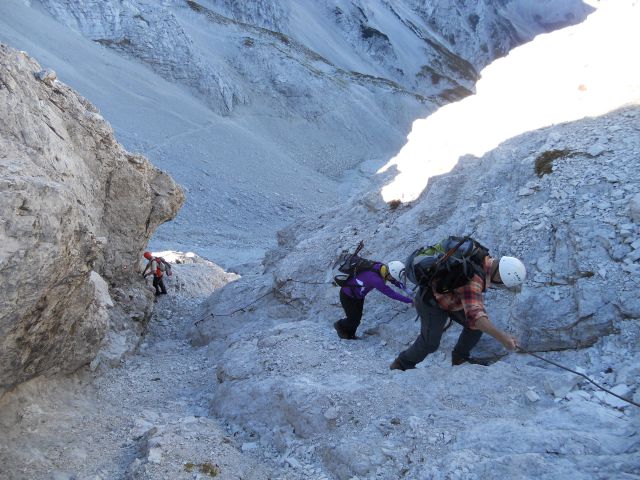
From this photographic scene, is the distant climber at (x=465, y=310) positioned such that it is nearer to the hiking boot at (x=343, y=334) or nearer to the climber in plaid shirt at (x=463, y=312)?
the climber in plaid shirt at (x=463, y=312)

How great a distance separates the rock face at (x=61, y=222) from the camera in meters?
6.36

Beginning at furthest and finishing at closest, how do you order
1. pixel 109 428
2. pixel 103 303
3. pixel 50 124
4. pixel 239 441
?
pixel 103 303 < pixel 50 124 < pixel 109 428 < pixel 239 441

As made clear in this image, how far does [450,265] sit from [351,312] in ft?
10.1

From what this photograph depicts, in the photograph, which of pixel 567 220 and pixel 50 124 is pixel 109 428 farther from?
A: pixel 567 220

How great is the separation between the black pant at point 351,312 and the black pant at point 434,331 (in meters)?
1.81

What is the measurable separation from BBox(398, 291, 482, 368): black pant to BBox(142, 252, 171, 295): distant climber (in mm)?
9496

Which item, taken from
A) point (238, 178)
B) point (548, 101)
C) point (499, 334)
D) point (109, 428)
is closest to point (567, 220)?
point (499, 334)

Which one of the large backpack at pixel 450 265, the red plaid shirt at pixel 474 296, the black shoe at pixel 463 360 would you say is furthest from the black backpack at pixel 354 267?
the red plaid shirt at pixel 474 296

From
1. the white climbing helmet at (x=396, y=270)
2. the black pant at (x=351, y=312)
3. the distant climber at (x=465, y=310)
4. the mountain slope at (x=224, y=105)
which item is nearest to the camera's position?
the distant climber at (x=465, y=310)

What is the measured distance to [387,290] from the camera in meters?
8.21

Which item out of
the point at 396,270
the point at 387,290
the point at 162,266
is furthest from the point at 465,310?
the point at 162,266

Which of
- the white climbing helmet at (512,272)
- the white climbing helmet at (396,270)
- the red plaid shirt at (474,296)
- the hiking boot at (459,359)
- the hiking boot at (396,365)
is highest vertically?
the white climbing helmet at (512,272)

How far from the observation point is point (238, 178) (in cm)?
4159

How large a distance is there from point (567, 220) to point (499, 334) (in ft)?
9.58
